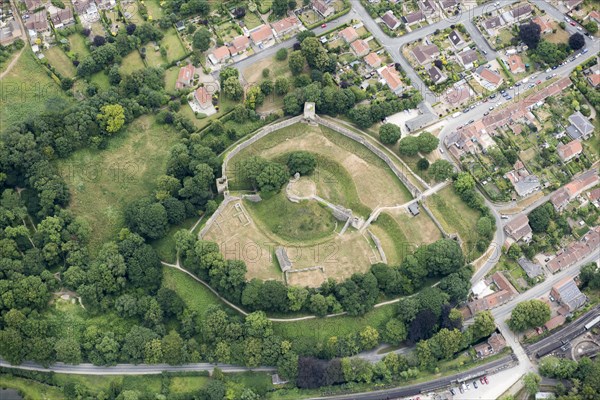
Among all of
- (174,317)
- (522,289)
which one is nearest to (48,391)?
(174,317)

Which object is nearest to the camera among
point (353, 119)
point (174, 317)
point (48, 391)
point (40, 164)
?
point (48, 391)

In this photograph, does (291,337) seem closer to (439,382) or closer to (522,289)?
(439,382)

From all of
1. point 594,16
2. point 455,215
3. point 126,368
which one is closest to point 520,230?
point 455,215

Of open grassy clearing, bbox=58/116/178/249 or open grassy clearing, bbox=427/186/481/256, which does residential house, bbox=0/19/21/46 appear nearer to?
open grassy clearing, bbox=58/116/178/249

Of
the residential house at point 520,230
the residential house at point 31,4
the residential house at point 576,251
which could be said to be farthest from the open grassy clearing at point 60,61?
the residential house at point 576,251

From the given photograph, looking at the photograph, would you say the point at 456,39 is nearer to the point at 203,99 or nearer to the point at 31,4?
the point at 203,99

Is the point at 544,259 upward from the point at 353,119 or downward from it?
downward

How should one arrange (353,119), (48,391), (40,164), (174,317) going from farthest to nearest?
(353,119) → (40,164) → (174,317) → (48,391)
